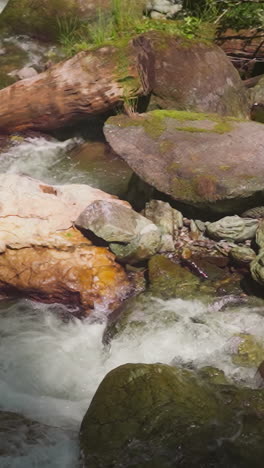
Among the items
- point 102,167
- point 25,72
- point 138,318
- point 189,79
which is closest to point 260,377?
point 138,318

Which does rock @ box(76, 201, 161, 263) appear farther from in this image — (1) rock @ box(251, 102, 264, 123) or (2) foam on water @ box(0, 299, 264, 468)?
(1) rock @ box(251, 102, 264, 123)

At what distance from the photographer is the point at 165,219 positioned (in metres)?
5.12

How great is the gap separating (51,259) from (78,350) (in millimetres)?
918

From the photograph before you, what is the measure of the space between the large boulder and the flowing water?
0.58 feet

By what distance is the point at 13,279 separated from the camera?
471 centimetres

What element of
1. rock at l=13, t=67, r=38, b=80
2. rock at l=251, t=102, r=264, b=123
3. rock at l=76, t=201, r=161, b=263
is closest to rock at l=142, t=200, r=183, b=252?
rock at l=76, t=201, r=161, b=263

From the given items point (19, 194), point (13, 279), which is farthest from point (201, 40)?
point (13, 279)

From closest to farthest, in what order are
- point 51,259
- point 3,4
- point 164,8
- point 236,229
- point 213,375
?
point 213,375 < point 51,259 < point 236,229 < point 164,8 < point 3,4

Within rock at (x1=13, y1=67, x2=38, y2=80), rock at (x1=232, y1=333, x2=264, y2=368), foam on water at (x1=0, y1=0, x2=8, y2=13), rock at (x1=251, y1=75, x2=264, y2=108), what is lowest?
rock at (x1=232, y1=333, x2=264, y2=368)

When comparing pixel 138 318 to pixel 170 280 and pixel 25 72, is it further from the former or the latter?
pixel 25 72

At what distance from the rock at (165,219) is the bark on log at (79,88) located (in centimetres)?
179

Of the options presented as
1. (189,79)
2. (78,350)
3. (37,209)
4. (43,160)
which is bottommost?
(78,350)

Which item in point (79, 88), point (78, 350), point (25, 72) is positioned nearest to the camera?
point (78, 350)

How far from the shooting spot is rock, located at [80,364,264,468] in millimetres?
2932
